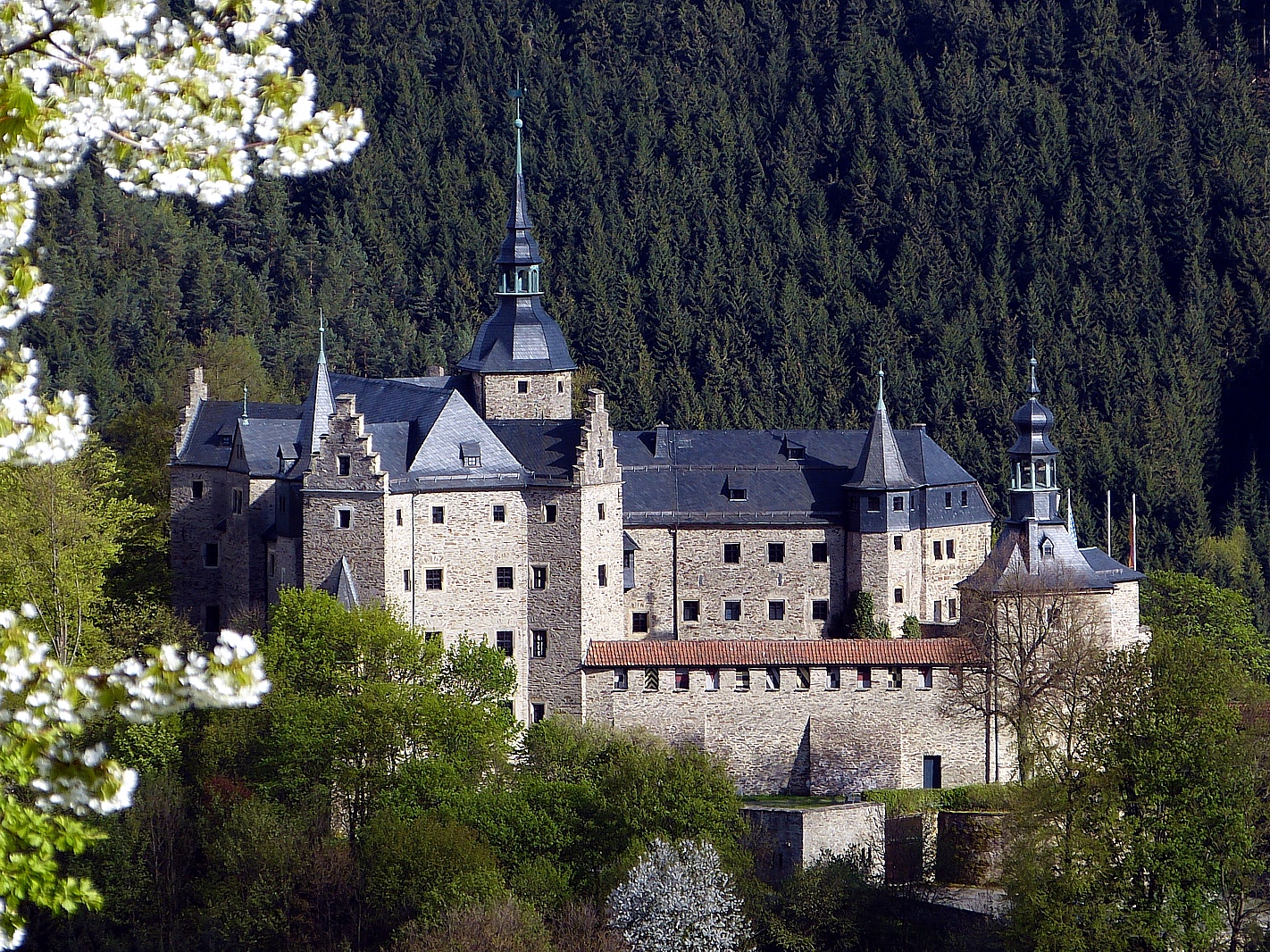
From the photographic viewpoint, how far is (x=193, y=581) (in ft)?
194

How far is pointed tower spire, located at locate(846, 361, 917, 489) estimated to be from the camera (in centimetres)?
5988

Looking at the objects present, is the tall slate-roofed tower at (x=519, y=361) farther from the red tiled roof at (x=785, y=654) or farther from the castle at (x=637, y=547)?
the red tiled roof at (x=785, y=654)

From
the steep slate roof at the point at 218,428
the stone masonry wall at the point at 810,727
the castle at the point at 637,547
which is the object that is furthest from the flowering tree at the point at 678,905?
the steep slate roof at the point at 218,428

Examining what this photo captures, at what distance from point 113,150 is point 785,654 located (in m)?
41.8

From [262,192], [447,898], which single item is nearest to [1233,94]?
[262,192]

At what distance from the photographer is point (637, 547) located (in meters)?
58.9

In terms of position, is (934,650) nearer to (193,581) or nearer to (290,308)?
(193,581)

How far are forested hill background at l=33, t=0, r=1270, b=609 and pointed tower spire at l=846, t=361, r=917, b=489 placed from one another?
113ft

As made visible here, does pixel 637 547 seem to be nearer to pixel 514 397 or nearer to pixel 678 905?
pixel 514 397

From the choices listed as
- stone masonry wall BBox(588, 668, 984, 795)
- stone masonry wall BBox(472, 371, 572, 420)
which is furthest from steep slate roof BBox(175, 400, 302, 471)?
stone masonry wall BBox(588, 668, 984, 795)

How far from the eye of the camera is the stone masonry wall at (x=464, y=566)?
173ft

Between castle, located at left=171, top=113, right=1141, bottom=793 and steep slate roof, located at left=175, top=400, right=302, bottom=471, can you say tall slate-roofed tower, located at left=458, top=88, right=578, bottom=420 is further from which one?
steep slate roof, located at left=175, top=400, right=302, bottom=471

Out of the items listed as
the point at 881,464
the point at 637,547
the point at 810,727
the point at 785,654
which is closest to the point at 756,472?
the point at 881,464

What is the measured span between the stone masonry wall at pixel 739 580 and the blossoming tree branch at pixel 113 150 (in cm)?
4635
